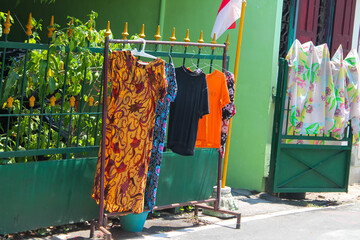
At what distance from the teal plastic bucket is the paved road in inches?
15.8

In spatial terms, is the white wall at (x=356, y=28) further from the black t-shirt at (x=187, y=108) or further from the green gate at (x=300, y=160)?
the black t-shirt at (x=187, y=108)

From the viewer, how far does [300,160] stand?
337 inches

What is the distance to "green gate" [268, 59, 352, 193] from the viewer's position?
8414 mm

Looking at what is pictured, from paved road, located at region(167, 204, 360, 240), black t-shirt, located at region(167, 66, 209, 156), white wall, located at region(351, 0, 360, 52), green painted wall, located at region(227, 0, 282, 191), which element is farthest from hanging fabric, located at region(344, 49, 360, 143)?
black t-shirt, located at region(167, 66, 209, 156)

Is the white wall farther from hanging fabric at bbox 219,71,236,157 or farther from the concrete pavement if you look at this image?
hanging fabric at bbox 219,71,236,157

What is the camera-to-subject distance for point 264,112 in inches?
345

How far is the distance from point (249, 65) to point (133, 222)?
3661 mm

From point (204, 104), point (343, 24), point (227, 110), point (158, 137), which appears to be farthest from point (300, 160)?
point (158, 137)

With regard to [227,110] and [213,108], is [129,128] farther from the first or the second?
[227,110]

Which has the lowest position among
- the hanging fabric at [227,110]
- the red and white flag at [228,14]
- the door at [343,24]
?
the hanging fabric at [227,110]

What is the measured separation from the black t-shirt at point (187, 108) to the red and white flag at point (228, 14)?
1.16m

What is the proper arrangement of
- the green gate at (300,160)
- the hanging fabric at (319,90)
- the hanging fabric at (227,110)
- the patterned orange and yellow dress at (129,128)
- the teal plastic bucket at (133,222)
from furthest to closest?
1. the green gate at (300,160)
2. the hanging fabric at (319,90)
3. the hanging fabric at (227,110)
4. the teal plastic bucket at (133,222)
5. the patterned orange and yellow dress at (129,128)

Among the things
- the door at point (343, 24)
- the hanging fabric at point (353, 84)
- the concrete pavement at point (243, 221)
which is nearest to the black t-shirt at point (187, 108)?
the concrete pavement at point (243, 221)

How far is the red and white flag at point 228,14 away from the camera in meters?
7.12
